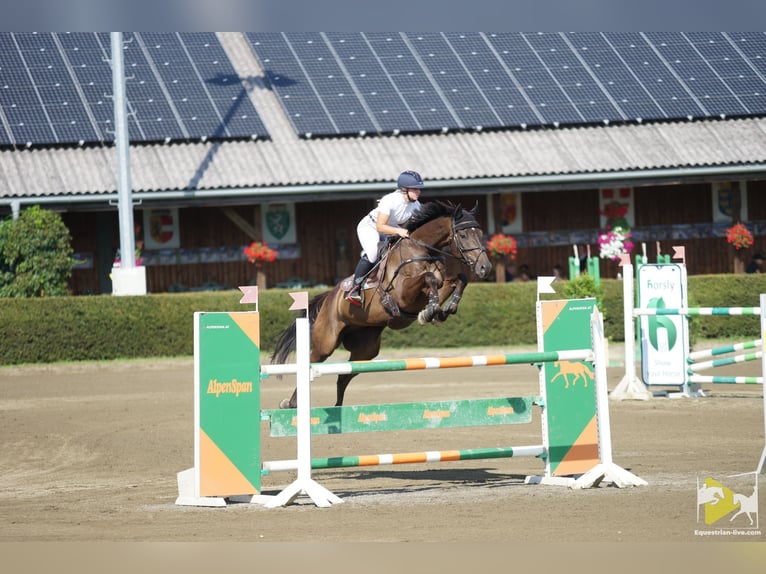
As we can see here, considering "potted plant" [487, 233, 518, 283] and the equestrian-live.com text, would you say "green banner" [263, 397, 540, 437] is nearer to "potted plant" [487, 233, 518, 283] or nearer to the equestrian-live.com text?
the equestrian-live.com text

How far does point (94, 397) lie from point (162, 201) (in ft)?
27.9

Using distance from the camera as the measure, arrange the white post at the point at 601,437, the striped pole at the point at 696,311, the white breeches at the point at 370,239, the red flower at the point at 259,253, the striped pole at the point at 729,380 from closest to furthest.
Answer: the white post at the point at 601,437 → the white breeches at the point at 370,239 → the striped pole at the point at 729,380 → the striped pole at the point at 696,311 → the red flower at the point at 259,253

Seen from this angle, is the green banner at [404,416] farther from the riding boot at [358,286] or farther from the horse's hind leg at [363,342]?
the horse's hind leg at [363,342]

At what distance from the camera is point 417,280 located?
33.1 ft

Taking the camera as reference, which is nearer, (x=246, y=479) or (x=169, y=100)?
(x=246, y=479)

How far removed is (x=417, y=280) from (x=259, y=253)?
47.3 ft

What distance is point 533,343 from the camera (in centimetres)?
2117

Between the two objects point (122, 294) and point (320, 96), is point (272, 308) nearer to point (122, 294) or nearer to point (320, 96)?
point (122, 294)

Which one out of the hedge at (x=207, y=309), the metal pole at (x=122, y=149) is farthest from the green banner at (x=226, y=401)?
the metal pole at (x=122, y=149)

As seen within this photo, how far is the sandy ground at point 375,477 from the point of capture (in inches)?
271

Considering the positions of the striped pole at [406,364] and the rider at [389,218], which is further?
the rider at [389,218]

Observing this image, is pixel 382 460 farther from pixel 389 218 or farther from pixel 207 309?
pixel 207 309

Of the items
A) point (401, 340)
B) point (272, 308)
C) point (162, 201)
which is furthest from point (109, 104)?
point (401, 340)

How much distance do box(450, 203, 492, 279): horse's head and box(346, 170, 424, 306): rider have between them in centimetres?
50
